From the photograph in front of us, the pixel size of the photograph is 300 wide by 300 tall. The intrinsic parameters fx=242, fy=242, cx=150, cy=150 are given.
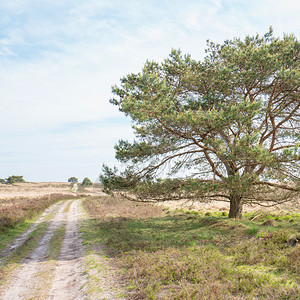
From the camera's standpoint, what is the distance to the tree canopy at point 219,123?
509 inches

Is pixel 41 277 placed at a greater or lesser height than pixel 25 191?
greater

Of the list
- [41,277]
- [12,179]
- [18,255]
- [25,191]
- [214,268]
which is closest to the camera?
[214,268]

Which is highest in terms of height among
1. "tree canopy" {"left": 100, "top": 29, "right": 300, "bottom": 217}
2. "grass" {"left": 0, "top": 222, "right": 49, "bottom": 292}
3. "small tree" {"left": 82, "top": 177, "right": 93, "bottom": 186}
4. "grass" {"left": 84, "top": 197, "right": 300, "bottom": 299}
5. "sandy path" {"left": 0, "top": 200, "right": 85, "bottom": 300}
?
"tree canopy" {"left": 100, "top": 29, "right": 300, "bottom": 217}

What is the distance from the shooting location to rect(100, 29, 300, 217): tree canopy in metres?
12.9

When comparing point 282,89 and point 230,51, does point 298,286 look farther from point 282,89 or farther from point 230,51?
point 230,51

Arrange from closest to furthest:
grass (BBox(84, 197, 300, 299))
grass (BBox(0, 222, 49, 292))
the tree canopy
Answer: grass (BBox(84, 197, 300, 299))
grass (BBox(0, 222, 49, 292))
the tree canopy

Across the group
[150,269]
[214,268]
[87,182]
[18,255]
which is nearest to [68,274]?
[150,269]

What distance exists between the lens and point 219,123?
12812 millimetres

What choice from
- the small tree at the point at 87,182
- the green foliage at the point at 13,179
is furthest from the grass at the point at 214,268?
the green foliage at the point at 13,179

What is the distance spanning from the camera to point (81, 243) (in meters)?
12.4

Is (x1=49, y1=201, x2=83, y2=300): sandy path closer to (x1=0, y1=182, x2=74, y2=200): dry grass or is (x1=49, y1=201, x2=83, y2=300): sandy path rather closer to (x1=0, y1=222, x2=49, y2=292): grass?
(x1=0, y1=222, x2=49, y2=292): grass

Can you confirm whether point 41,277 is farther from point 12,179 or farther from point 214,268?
point 12,179

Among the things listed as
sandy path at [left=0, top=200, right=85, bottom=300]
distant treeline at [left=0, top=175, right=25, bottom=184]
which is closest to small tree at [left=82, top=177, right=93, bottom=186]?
distant treeline at [left=0, top=175, right=25, bottom=184]

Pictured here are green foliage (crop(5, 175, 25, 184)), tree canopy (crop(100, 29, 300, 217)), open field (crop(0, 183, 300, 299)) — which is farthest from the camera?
green foliage (crop(5, 175, 25, 184))
